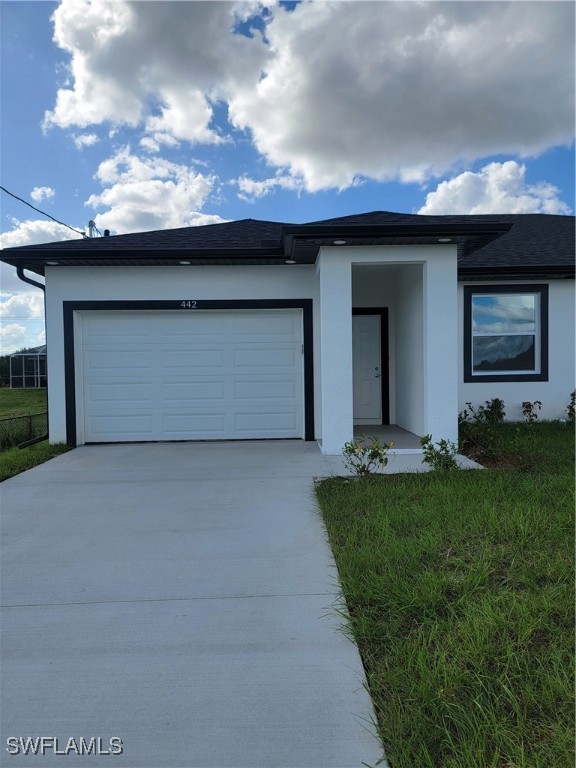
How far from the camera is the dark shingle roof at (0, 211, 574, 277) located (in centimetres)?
604

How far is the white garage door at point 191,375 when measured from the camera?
807 centimetres

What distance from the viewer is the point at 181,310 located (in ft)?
26.3

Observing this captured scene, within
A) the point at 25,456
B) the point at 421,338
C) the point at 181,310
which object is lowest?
the point at 25,456

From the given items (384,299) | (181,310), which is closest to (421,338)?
(384,299)

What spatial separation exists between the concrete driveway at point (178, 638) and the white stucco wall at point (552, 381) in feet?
19.1

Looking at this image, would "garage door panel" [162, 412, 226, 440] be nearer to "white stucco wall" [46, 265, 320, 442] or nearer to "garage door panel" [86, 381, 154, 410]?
"garage door panel" [86, 381, 154, 410]

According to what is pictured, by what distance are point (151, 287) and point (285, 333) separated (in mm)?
2544

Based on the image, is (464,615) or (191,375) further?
(191,375)

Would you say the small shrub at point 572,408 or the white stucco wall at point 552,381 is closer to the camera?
the small shrub at point 572,408

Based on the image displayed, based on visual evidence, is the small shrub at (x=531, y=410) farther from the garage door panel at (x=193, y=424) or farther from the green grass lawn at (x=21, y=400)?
the green grass lawn at (x=21, y=400)

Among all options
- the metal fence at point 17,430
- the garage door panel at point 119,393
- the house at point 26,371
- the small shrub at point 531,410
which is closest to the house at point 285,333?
the garage door panel at point 119,393

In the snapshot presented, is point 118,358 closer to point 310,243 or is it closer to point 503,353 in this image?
point 310,243

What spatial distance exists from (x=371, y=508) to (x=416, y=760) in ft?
8.28

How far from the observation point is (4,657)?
7.55ft
